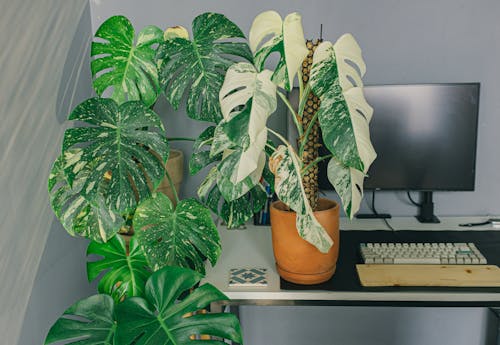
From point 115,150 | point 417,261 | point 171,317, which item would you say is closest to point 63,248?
point 115,150

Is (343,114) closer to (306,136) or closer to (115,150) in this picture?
(306,136)

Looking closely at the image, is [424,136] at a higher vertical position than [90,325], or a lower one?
higher

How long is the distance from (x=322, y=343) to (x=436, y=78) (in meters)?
1.16

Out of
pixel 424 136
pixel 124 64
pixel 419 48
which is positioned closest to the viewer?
pixel 124 64

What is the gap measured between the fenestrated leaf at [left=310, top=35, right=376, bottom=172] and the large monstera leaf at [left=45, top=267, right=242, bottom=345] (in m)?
0.46

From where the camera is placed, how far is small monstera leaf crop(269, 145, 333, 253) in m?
1.12

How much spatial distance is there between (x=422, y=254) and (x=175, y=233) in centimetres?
73

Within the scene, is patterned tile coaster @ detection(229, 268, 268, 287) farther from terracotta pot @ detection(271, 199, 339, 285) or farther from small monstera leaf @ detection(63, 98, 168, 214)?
small monstera leaf @ detection(63, 98, 168, 214)

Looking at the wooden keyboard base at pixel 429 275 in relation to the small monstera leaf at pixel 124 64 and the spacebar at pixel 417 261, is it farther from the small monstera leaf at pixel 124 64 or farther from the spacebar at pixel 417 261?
the small monstera leaf at pixel 124 64

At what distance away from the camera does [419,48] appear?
1.75 m

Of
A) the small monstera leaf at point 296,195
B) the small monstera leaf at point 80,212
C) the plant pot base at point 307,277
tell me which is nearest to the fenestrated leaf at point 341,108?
the small monstera leaf at point 296,195

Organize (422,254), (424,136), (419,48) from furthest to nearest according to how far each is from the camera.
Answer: (419,48), (424,136), (422,254)

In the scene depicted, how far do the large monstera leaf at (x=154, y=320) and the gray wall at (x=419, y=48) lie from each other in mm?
796

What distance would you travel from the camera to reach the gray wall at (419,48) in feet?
5.64
